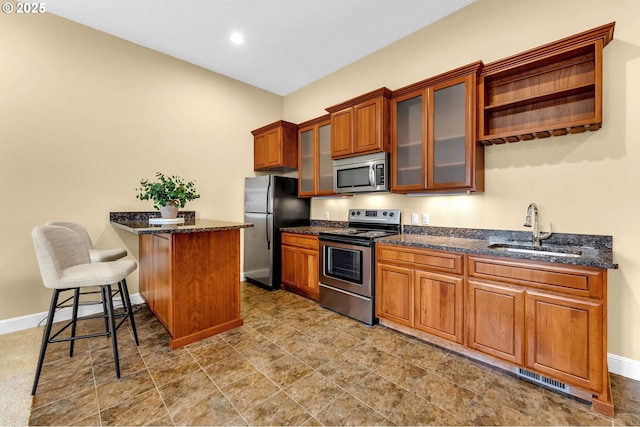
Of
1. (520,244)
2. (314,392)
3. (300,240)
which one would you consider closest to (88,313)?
(300,240)

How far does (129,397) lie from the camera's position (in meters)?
1.79

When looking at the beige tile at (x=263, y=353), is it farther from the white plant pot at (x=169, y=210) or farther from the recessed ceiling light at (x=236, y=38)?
the recessed ceiling light at (x=236, y=38)

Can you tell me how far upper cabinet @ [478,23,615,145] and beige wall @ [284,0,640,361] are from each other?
0.15m

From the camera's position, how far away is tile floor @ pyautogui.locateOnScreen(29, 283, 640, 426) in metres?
1.63

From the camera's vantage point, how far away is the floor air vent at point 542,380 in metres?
1.84

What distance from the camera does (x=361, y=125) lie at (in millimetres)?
3223

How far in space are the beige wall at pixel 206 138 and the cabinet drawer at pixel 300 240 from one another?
0.71 metres

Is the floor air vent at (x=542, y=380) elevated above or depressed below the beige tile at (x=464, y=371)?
above

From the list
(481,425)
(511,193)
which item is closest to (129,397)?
(481,425)

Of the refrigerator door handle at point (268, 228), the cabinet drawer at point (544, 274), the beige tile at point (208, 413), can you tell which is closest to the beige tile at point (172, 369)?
the beige tile at point (208, 413)

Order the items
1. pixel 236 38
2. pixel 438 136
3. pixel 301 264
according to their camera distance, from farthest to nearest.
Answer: pixel 301 264, pixel 236 38, pixel 438 136

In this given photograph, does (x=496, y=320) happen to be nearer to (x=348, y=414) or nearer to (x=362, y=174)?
(x=348, y=414)

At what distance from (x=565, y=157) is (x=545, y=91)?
0.57m

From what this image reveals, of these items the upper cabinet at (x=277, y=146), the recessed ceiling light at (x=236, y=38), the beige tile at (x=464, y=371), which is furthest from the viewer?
the upper cabinet at (x=277, y=146)
